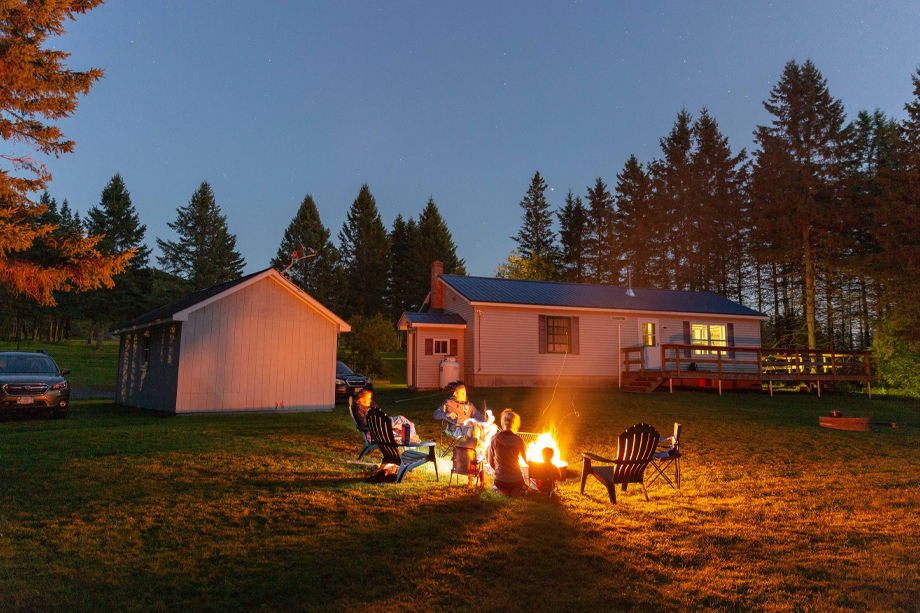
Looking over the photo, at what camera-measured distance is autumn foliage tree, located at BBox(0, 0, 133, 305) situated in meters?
12.7

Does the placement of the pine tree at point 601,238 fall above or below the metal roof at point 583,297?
above

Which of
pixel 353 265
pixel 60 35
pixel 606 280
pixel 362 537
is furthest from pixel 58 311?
pixel 362 537

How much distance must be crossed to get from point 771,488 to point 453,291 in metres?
16.4

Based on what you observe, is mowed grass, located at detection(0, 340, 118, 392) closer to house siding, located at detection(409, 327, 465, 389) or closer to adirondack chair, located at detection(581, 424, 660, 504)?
house siding, located at detection(409, 327, 465, 389)

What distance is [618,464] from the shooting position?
6.36m

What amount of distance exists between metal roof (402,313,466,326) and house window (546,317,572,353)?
339 centimetres

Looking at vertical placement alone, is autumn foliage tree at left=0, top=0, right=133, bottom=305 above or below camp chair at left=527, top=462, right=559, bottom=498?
above

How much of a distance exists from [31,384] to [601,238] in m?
39.2

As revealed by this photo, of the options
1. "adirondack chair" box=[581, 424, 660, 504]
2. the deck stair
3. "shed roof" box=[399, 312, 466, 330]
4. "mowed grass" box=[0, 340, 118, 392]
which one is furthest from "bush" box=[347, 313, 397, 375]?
"adirondack chair" box=[581, 424, 660, 504]

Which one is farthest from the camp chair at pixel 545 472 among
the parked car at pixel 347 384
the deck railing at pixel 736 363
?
the deck railing at pixel 736 363

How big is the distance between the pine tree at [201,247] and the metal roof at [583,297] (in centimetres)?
3154

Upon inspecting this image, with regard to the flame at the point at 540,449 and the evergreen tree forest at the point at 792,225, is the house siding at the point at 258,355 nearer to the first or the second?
the flame at the point at 540,449

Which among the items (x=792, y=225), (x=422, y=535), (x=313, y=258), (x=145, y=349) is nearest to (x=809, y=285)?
(x=792, y=225)

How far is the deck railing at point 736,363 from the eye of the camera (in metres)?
19.3
